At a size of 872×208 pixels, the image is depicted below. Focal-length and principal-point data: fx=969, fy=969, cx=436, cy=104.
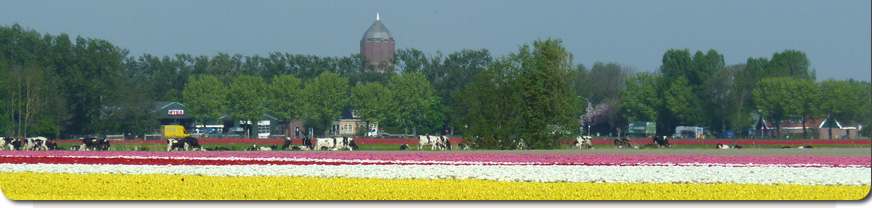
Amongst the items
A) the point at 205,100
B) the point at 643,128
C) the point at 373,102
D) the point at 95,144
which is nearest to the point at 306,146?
the point at 95,144

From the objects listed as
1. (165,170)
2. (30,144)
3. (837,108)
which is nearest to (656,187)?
(165,170)

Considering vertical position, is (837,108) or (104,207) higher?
(837,108)

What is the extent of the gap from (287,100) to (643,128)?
2884cm

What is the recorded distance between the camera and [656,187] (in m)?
15.6

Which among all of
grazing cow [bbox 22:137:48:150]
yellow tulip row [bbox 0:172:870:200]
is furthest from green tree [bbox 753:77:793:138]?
grazing cow [bbox 22:137:48:150]

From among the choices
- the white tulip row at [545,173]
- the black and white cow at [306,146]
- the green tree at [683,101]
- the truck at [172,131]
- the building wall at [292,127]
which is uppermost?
the green tree at [683,101]

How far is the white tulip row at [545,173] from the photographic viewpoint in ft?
55.7

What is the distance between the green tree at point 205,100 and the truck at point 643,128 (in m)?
32.9

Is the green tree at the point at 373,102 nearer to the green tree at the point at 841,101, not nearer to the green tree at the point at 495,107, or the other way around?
the green tree at the point at 495,107

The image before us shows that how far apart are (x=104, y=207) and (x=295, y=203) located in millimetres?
2734

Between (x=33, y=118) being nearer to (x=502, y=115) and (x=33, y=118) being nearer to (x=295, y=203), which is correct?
(x=502, y=115)

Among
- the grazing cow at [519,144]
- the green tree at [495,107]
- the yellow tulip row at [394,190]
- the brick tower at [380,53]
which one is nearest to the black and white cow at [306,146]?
the green tree at [495,107]

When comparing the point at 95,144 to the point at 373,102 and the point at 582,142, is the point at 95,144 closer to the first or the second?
the point at 582,142

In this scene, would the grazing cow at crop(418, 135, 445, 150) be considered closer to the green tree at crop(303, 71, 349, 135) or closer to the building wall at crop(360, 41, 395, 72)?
the green tree at crop(303, 71, 349, 135)
